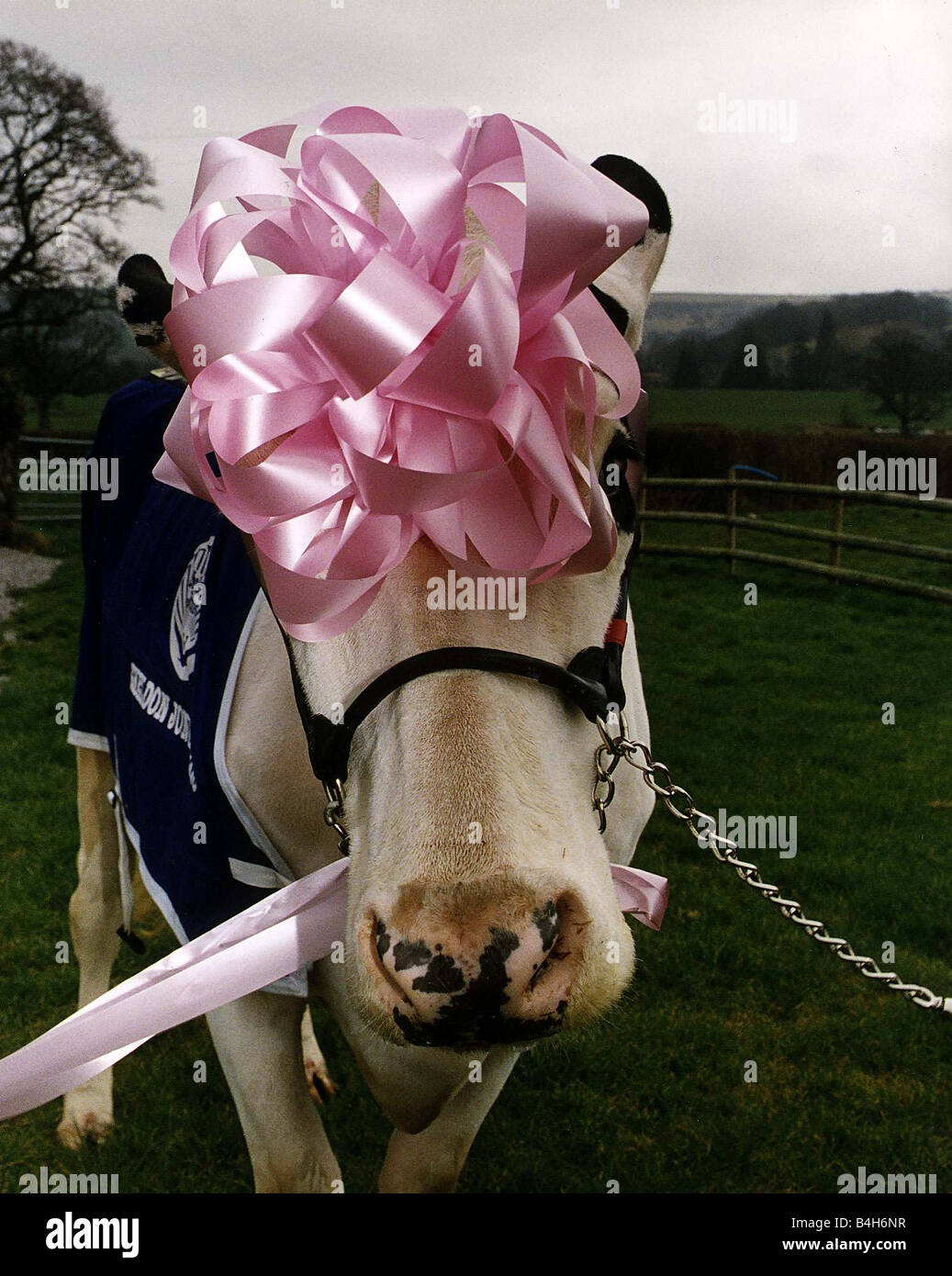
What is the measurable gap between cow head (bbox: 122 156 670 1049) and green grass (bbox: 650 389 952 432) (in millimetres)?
15427

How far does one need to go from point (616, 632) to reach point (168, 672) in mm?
1151

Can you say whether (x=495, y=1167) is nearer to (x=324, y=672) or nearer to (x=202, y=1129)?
(x=202, y=1129)

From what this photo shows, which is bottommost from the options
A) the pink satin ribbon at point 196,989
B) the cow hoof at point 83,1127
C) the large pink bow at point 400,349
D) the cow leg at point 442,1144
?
the cow hoof at point 83,1127

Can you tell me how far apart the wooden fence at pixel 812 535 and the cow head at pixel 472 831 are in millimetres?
7730

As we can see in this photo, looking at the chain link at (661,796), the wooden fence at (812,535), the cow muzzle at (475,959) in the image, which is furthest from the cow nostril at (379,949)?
the wooden fence at (812,535)

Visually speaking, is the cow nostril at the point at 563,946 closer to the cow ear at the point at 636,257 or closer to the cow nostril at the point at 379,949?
the cow nostril at the point at 379,949

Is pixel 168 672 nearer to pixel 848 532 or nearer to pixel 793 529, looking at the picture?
pixel 793 529

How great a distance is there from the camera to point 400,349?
122 cm

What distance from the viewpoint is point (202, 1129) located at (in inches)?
124

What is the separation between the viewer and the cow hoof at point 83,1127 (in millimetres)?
3113

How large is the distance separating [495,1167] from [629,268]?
2.44 meters

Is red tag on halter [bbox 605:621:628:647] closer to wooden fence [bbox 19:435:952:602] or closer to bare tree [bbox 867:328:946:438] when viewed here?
wooden fence [bbox 19:435:952:602]

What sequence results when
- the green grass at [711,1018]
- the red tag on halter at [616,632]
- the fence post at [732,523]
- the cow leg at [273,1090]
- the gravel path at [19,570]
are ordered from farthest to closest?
the fence post at [732,523], the gravel path at [19,570], the green grass at [711,1018], the cow leg at [273,1090], the red tag on halter at [616,632]

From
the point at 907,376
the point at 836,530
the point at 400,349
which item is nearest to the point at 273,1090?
the point at 400,349
